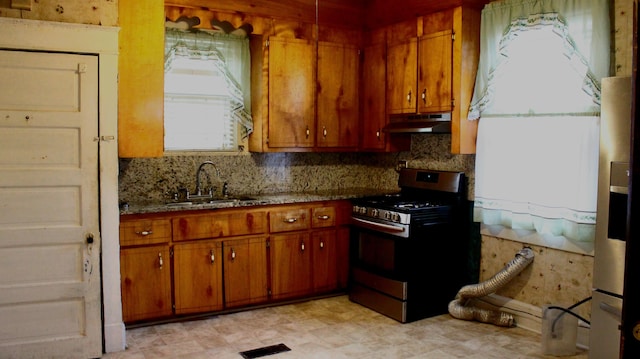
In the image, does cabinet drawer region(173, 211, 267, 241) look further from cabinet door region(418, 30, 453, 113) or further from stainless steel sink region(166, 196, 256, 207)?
cabinet door region(418, 30, 453, 113)

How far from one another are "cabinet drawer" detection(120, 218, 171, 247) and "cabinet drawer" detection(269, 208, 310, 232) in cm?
90

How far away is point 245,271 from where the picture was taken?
185 inches

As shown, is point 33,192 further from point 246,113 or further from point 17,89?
point 246,113

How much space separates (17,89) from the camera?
349 centimetres

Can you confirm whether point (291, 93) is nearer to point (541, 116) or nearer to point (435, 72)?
point (435, 72)

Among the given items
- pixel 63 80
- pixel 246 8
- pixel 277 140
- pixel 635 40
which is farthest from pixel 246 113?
pixel 635 40

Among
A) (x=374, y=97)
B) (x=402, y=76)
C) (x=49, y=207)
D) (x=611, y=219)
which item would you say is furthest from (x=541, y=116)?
(x=49, y=207)

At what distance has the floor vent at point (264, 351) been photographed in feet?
12.6

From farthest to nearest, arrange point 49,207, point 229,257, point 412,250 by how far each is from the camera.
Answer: point 229,257 < point 412,250 < point 49,207

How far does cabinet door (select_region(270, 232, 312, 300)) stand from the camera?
4.85m

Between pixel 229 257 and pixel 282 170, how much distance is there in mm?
1227

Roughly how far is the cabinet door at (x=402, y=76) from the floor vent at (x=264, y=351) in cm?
231

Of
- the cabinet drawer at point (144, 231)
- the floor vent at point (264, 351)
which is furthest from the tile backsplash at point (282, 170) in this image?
the floor vent at point (264, 351)

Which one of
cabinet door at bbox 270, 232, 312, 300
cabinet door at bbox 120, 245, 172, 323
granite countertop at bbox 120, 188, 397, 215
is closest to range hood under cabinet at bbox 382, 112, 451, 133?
granite countertop at bbox 120, 188, 397, 215
